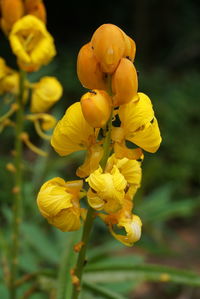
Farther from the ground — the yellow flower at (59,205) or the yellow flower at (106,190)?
the yellow flower at (106,190)

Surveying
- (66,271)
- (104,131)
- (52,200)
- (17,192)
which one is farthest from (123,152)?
(17,192)

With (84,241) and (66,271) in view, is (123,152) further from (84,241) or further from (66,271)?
(66,271)

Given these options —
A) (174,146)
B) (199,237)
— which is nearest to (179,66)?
(174,146)

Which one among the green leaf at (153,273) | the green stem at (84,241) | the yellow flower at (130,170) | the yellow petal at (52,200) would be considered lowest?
the green leaf at (153,273)

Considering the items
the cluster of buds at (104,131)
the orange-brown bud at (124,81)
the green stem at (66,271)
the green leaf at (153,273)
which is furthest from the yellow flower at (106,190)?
the green leaf at (153,273)

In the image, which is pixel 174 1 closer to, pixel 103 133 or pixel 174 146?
pixel 174 146

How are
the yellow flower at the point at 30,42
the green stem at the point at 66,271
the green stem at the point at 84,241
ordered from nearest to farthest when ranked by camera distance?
1. the green stem at the point at 84,241
2. the green stem at the point at 66,271
3. the yellow flower at the point at 30,42

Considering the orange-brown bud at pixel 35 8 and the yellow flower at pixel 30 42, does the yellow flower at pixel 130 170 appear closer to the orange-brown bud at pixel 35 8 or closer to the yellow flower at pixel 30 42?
the yellow flower at pixel 30 42
